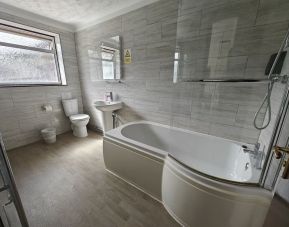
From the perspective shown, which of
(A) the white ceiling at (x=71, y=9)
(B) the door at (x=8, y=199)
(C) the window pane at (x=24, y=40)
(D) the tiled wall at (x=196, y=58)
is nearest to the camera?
(B) the door at (x=8, y=199)

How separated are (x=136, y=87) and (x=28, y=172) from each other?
198 cm

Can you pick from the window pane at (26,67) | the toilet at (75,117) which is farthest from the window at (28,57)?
the toilet at (75,117)

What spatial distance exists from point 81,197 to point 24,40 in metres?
2.79

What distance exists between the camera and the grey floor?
1182 mm

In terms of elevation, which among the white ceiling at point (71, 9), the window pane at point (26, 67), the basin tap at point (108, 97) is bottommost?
the basin tap at point (108, 97)

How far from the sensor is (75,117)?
2.76m

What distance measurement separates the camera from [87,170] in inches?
73.2

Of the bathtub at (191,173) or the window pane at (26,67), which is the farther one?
the window pane at (26,67)

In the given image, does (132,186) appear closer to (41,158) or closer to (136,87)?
(136,87)

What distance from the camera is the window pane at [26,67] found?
2.22m

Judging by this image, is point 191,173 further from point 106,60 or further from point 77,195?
point 106,60

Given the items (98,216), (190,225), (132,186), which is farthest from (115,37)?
(190,225)

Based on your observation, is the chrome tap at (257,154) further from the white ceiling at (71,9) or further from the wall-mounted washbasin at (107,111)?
the white ceiling at (71,9)

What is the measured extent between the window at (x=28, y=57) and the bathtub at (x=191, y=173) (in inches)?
82.9
